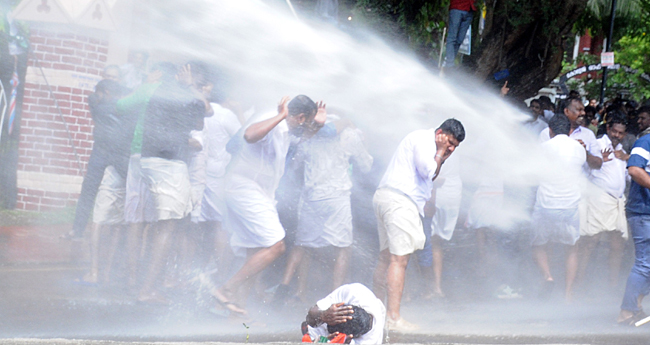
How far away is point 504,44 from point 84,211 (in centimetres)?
711

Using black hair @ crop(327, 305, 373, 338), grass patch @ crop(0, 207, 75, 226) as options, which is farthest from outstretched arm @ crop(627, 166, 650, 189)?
grass patch @ crop(0, 207, 75, 226)

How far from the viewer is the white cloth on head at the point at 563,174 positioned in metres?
6.61

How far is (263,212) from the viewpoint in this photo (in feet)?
17.8

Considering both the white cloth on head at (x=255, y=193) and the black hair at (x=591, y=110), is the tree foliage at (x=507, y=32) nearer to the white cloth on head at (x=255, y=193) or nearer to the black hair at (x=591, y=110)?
the black hair at (x=591, y=110)

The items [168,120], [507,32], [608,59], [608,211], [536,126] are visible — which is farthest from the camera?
[608,59]

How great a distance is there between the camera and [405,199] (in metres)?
5.35

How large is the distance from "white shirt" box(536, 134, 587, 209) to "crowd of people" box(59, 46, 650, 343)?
0.01m

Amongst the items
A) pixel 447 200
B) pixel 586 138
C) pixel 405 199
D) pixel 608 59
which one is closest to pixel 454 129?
pixel 405 199

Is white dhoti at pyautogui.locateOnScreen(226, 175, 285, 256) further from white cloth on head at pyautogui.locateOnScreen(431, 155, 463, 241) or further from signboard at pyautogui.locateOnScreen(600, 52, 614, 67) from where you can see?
signboard at pyautogui.locateOnScreen(600, 52, 614, 67)

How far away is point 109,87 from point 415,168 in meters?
2.60

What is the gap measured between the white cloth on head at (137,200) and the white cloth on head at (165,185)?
0.18 m

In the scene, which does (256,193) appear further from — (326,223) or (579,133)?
(579,133)

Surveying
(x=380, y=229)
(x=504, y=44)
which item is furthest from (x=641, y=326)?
(x=504, y=44)

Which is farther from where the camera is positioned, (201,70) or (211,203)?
(211,203)
